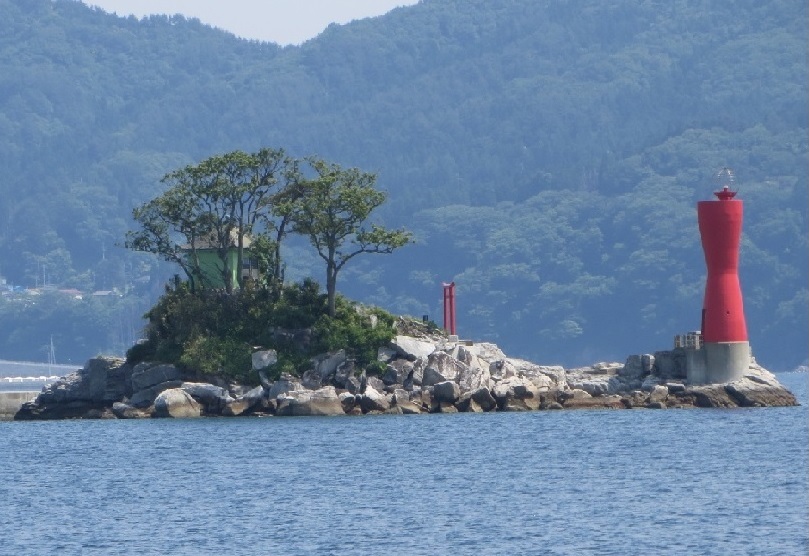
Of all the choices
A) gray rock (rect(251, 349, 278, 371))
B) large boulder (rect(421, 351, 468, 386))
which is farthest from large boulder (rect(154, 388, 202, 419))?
large boulder (rect(421, 351, 468, 386))

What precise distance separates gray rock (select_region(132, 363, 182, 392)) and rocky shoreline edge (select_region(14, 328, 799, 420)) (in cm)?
3

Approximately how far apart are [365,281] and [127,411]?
426 ft

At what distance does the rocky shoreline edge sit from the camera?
58.8 m

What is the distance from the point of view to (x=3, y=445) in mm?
53750

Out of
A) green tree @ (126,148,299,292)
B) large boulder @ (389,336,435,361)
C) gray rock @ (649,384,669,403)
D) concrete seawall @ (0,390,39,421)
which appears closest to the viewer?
large boulder @ (389,336,435,361)

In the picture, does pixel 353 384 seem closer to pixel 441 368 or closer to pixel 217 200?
pixel 441 368

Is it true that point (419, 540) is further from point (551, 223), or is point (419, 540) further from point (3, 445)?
point (551, 223)

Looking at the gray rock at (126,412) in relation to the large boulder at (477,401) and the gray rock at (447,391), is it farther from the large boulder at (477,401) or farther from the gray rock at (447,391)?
the large boulder at (477,401)

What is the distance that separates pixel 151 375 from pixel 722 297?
18.1m

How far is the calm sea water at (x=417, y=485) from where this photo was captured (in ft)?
109

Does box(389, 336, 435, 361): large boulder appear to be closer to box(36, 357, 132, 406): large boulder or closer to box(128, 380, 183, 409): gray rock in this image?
box(128, 380, 183, 409): gray rock

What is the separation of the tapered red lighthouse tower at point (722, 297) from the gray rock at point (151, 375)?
16.4m

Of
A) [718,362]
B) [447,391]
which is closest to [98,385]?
[447,391]

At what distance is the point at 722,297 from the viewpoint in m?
59.2
